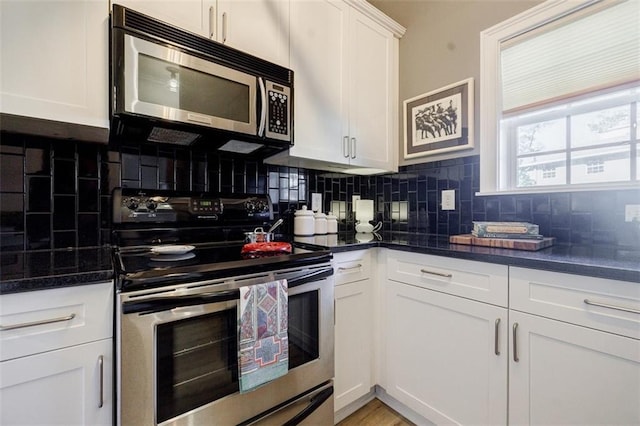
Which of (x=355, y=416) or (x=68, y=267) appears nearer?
(x=68, y=267)

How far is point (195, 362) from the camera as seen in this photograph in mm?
1012

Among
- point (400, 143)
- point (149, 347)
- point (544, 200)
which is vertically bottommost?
point (149, 347)

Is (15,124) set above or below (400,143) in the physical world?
below

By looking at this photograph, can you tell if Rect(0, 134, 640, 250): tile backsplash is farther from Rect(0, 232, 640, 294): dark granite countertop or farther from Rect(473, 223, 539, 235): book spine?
Rect(473, 223, 539, 235): book spine

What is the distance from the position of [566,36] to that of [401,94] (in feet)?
3.13

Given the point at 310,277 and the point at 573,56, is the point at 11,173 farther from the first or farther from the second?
the point at 573,56

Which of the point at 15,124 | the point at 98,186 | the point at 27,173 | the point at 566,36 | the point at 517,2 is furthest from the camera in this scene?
the point at 517,2

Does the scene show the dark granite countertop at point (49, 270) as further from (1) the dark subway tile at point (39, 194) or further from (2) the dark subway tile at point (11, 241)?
(1) the dark subway tile at point (39, 194)

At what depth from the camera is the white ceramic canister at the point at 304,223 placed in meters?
1.83

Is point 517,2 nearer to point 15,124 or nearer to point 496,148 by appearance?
point 496,148

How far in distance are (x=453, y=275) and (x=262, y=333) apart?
0.87m

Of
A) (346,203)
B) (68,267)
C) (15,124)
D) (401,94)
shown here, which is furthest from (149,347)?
(401,94)

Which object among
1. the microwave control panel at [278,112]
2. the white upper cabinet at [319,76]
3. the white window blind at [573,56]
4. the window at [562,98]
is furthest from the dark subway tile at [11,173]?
the white window blind at [573,56]

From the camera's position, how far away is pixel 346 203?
2.30 meters
